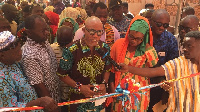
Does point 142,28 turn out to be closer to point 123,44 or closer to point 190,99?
point 123,44

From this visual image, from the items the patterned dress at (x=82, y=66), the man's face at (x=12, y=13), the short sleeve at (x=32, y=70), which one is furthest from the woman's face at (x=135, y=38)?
the man's face at (x=12, y=13)

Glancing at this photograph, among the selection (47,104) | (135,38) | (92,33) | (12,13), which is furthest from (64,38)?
(12,13)

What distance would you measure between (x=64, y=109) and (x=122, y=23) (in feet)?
8.18

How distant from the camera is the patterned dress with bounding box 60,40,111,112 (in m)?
2.45

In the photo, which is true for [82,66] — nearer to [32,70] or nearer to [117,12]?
[32,70]

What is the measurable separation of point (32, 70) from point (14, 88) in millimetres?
360

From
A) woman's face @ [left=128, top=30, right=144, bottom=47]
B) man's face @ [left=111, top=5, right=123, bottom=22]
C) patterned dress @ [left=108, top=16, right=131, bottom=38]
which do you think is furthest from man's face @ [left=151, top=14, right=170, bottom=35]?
man's face @ [left=111, top=5, right=123, bottom=22]

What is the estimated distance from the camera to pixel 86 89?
2428 mm

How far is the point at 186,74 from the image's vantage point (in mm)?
2430

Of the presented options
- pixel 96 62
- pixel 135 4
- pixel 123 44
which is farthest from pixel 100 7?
pixel 135 4

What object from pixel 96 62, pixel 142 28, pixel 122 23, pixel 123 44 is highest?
pixel 122 23

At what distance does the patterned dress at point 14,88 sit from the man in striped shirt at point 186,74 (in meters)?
1.58

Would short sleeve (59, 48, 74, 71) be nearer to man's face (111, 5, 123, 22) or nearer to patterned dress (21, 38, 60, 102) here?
patterned dress (21, 38, 60, 102)

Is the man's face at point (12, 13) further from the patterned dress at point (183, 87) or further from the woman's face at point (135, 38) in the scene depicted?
the patterned dress at point (183, 87)
